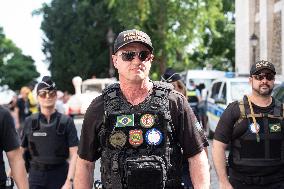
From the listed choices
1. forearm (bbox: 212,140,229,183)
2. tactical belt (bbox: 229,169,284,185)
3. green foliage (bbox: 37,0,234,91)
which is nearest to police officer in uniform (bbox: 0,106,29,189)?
forearm (bbox: 212,140,229,183)

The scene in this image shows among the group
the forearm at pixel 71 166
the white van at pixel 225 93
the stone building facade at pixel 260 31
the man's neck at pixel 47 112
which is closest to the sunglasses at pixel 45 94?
the man's neck at pixel 47 112

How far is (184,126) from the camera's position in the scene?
3309mm

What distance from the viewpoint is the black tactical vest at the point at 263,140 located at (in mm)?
5094

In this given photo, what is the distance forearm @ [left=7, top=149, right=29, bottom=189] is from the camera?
4.29 m

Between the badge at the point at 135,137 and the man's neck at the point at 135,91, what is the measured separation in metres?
0.17

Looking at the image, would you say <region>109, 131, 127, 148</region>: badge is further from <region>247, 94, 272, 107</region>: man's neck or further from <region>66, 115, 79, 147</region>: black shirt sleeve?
<region>66, 115, 79, 147</region>: black shirt sleeve

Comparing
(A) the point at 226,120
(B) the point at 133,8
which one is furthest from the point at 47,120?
(B) the point at 133,8

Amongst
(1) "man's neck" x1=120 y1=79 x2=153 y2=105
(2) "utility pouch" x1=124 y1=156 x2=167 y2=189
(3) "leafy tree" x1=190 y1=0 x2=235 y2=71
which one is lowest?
(3) "leafy tree" x1=190 y1=0 x2=235 y2=71

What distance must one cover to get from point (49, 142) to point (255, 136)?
6.09 ft

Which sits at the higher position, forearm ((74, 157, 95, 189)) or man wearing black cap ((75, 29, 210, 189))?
man wearing black cap ((75, 29, 210, 189))

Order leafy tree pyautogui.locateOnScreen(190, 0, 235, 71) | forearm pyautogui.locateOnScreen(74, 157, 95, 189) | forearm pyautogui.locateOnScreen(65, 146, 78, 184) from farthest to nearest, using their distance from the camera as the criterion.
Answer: leafy tree pyautogui.locateOnScreen(190, 0, 235, 71)
forearm pyautogui.locateOnScreen(65, 146, 78, 184)
forearm pyautogui.locateOnScreen(74, 157, 95, 189)

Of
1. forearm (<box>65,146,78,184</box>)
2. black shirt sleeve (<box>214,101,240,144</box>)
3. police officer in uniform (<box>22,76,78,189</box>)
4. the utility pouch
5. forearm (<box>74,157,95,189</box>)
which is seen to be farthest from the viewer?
police officer in uniform (<box>22,76,78,189</box>)

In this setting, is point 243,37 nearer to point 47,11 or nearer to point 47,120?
point 47,11

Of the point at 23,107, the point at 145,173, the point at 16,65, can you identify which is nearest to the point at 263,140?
the point at 145,173
